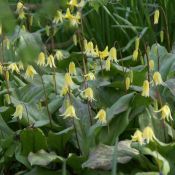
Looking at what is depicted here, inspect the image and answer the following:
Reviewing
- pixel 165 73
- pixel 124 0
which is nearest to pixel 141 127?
pixel 165 73

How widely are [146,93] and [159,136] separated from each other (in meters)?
0.32

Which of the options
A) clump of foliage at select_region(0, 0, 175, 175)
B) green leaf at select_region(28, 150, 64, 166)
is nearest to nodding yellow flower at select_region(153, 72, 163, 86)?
clump of foliage at select_region(0, 0, 175, 175)

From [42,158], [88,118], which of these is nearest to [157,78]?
[88,118]

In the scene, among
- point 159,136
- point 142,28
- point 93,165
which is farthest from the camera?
point 142,28

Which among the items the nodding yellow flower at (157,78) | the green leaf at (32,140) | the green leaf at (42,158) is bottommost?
the green leaf at (42,158)

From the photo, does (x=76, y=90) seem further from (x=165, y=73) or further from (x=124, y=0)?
(x=124, y=0)

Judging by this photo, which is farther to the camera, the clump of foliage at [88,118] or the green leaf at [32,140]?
the green leaf at [32,140]

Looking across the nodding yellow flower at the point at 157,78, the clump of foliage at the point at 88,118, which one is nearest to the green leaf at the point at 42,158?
the clump of foliage at the point at 88,118

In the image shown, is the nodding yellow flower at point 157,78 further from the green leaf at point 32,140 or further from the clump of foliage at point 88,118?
the green leaf at point 32,140

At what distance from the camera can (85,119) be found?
291 centimetres

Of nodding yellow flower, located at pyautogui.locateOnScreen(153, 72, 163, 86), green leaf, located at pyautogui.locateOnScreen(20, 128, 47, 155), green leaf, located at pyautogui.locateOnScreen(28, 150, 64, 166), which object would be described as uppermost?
nodding yellow flower, located at pyautogui.locateOnScreen(153, 72, 163, 86)

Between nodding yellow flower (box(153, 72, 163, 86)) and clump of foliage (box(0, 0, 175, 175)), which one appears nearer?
clump of foliage (box(0, 0, 175, 175))

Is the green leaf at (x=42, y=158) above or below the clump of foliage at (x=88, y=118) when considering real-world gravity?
below

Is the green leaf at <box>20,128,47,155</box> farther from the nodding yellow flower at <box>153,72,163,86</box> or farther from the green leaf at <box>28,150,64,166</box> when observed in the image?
the nodding yellow flower at <box>153,72,163,86</box>
